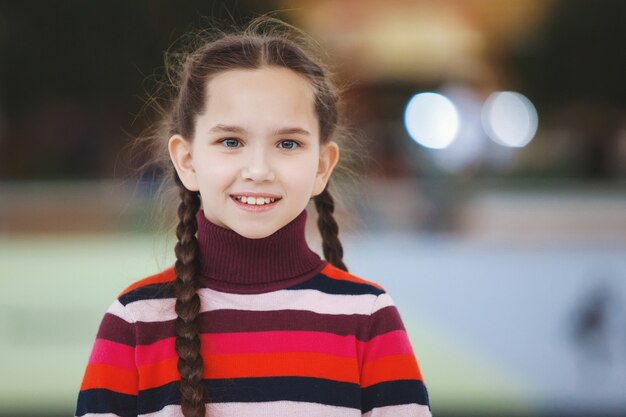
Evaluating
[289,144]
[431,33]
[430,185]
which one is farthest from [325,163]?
[431,33]

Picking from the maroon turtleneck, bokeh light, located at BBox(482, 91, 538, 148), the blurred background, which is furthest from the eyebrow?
bokeh light, located at BBox(482, 91, 538, 148)

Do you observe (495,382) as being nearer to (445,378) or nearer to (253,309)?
(445,378)

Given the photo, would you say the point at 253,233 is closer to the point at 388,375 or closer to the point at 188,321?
the point at 188,321

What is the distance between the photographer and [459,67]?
4516mm

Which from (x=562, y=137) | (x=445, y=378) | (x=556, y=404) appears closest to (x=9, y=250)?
(x=445, y=378)

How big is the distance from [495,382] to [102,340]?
2.54 metres

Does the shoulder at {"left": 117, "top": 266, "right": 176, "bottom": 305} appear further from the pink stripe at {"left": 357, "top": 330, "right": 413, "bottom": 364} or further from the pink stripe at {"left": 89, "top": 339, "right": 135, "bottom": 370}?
the pink stripe at {"left": 357, "top": 330, "right": 413, "bottom": 364}

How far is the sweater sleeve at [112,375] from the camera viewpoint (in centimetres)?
95

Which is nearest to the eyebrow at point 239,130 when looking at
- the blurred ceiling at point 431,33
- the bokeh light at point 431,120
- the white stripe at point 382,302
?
the white stripe at point 382,302

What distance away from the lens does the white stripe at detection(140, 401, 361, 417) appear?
0.95m

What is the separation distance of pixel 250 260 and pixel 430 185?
284cm

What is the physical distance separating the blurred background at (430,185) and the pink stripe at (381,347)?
48.5 inches

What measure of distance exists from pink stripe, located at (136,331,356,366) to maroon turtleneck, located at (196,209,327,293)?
0.18 feet

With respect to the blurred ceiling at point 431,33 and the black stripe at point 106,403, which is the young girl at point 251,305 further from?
the blurred ceiling at point 431,33
